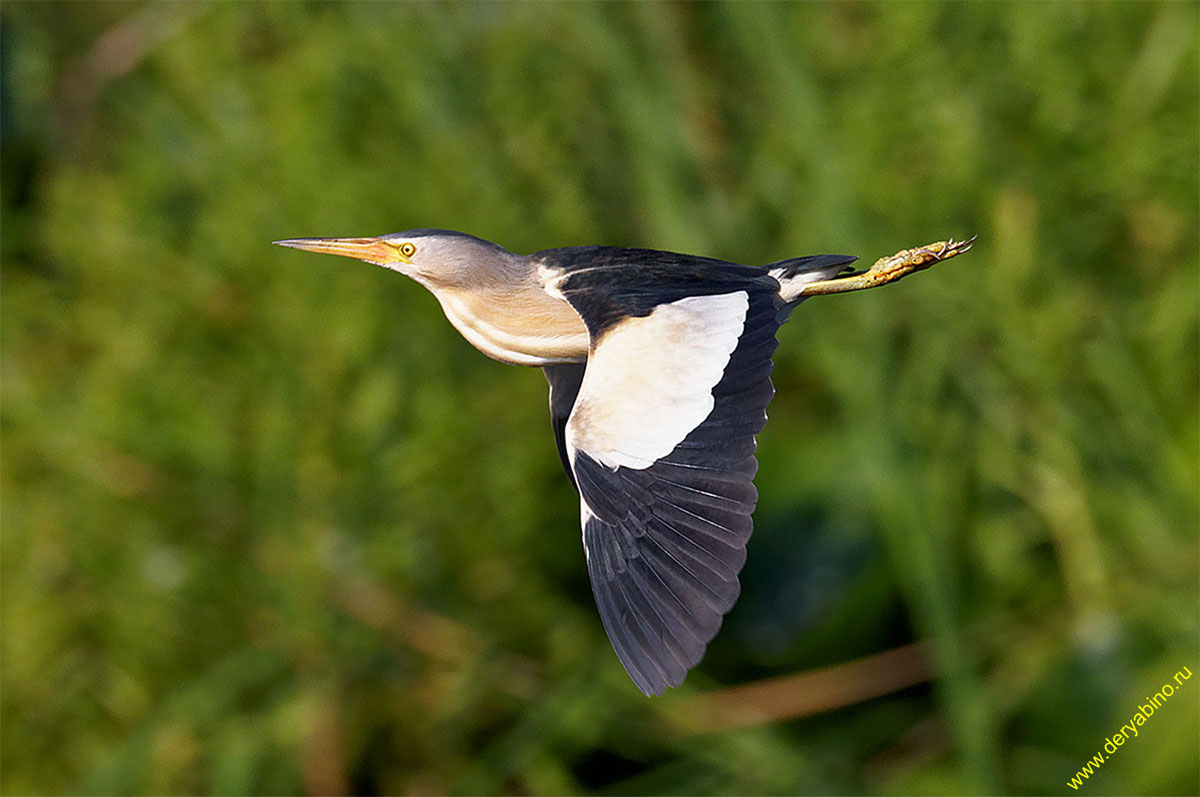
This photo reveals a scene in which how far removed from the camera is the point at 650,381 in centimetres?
36

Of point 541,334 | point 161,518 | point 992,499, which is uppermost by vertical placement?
point 541,334

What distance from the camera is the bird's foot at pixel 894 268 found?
314 mm

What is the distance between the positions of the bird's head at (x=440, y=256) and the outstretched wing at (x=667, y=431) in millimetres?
24

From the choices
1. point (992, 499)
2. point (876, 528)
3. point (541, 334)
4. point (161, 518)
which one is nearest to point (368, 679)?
point (161, 518)

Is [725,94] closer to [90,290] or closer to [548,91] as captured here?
[548,91]

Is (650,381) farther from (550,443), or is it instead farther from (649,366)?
(550,443)

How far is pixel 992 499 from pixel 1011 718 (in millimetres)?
235

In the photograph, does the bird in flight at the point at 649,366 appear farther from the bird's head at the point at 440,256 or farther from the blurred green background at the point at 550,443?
the blurred green background at the point at 550,443

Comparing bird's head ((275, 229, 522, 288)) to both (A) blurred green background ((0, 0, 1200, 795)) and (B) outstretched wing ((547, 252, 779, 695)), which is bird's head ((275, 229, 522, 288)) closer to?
(B) outstretched wing ((547, 252, 779, 695))

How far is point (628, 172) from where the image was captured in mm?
1463

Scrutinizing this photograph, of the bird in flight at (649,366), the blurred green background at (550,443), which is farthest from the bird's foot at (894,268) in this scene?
the blurred green background at (550,443)

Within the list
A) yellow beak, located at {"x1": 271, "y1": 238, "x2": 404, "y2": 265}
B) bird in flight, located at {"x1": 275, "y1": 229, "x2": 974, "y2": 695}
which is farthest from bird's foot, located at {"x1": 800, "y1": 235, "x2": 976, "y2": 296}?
yellow beak, located at {"x1": 271, "y1": 238, "x2": 404, "y2": 265}

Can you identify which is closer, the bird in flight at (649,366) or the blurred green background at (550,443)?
the bird in flight at (649,366)

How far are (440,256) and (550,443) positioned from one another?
107 cm
